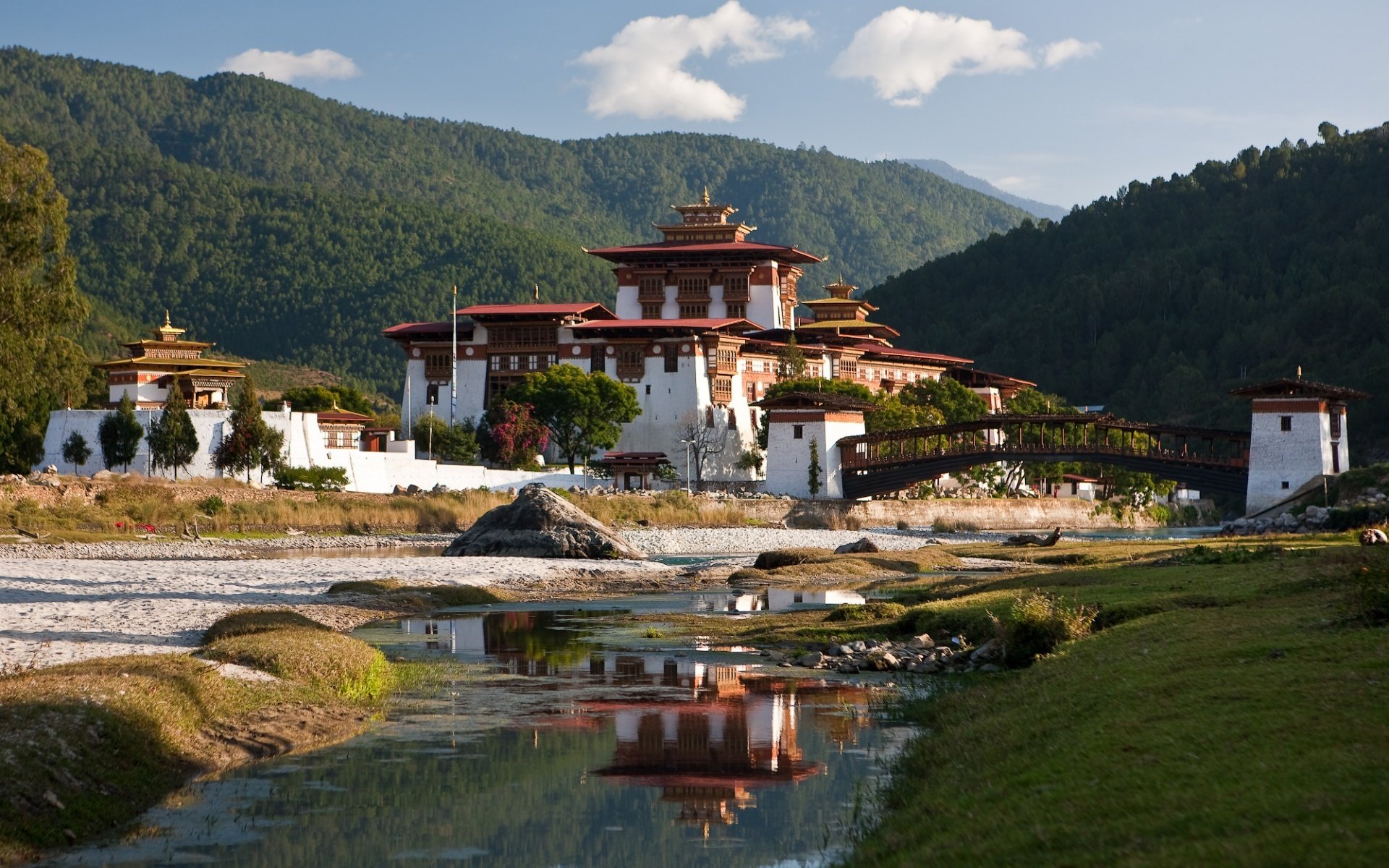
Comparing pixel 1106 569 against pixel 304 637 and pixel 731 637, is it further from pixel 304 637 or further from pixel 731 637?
pixel 304 637

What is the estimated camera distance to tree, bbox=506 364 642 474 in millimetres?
94625

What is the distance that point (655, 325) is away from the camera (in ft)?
332

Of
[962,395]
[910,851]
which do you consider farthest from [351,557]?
[962,395]

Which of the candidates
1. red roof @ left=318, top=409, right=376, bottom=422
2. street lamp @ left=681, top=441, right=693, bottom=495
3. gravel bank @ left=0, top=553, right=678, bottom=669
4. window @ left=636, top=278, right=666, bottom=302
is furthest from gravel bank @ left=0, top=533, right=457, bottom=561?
window @ left=636, top=278, right=666, bottom=302

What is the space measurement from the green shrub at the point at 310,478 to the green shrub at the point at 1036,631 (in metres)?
57.7

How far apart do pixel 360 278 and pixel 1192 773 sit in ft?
574

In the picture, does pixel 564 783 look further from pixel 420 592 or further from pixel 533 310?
pixel 533 310

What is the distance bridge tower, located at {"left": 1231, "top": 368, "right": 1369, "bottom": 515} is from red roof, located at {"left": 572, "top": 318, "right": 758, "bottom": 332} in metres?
40.5

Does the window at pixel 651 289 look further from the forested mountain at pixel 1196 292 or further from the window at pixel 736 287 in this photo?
the forested mountain at pixel 1196 292

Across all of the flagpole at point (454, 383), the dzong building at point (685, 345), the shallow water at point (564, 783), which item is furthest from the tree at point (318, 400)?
the shallow water at point (564, 783)

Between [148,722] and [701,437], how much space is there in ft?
281

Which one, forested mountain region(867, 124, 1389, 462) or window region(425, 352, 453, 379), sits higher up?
forested mountain region(867, 124, 1389, 462)

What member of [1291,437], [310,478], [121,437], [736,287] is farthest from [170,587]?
[736,287]

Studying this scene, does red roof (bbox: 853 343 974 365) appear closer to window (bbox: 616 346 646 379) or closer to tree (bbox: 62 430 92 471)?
window (bbox: 616 346 646 379)
